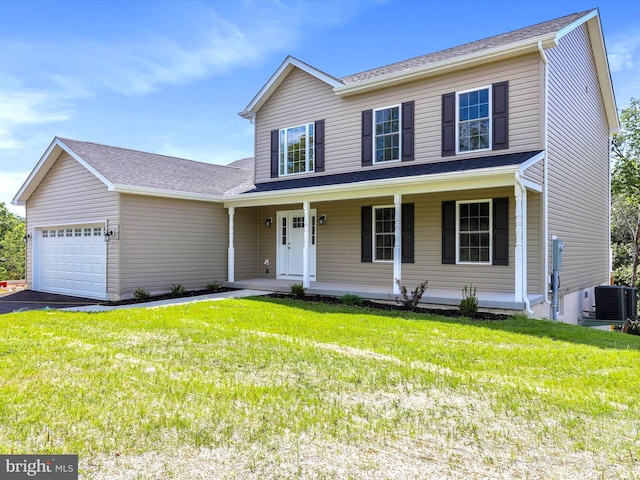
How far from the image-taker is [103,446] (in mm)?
3018

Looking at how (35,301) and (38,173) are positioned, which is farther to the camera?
(38,173)

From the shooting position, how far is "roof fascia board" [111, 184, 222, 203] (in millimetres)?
10898

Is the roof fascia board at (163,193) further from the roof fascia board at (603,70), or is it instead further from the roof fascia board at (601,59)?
the roof fascia board at (603,70)

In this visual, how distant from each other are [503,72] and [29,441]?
34.3 ft

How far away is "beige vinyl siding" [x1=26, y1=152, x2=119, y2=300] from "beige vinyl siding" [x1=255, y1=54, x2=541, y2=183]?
15.6 feet

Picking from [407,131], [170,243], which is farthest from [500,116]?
[170,243]

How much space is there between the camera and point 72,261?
13000mm

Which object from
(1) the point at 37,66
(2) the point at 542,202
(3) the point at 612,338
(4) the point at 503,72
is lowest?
(3) the point at 612,338

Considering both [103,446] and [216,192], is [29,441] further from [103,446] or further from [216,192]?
[216,192]

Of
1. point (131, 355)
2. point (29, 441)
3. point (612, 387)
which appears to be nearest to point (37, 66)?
point (131, 355)

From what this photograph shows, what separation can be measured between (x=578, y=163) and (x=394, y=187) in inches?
222

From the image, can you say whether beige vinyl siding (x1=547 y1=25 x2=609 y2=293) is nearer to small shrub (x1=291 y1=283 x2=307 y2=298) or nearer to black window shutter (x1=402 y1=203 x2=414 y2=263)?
black window shutter (x1=402 y1=203 x2=414 y2=263)

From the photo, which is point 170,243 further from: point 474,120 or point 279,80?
point 474,120

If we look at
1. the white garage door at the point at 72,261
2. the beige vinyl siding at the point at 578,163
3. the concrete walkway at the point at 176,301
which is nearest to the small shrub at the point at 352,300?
the concrete walkway at the point at 176,301
